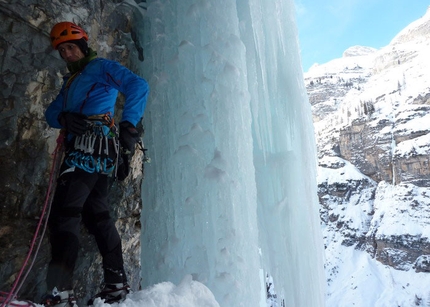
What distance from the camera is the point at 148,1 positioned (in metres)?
3.86

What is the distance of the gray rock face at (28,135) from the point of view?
2586 millimetres

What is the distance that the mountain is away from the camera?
1605 inches

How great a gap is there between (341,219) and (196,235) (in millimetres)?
52587

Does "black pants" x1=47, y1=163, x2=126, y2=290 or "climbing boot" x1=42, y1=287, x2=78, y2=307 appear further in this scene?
"black pants" x1=47, y1=163, x2=126, y2=290

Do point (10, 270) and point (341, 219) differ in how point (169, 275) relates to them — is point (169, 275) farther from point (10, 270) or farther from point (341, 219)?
point (341, 219)

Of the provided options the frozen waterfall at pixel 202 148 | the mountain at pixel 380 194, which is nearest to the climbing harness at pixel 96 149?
the frozen waterfall at pixel 202 148

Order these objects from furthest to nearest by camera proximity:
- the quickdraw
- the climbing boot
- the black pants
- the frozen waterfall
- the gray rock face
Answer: the frozen waterfall
the gray rock face
the quickdraw
the black pants
the climbing boot

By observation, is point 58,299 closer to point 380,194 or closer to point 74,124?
point 74,124

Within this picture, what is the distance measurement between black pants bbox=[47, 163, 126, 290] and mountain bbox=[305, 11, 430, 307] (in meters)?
43.8

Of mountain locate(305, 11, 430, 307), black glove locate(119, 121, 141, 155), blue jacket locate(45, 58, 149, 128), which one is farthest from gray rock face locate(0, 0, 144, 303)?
mountain locate(305, 11, 430, 307)

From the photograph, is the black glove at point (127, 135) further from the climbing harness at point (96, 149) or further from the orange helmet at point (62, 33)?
the orange helmet at point (62, 33)

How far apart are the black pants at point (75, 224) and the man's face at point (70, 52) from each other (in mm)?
764

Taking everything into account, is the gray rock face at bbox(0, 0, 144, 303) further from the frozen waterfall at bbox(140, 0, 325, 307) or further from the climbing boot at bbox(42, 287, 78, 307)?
the climbing boot at bbox(42, 287, 78, 307)

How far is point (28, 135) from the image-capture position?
2.73 meters
